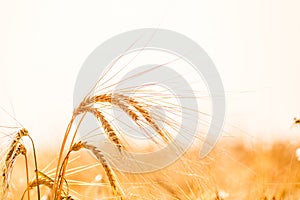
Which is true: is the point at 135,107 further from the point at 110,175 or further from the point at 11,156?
the point at 11,156

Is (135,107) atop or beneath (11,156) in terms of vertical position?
atop

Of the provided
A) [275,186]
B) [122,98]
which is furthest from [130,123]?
[275,186]

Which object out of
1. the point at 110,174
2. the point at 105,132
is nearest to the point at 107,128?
the point at 105,132

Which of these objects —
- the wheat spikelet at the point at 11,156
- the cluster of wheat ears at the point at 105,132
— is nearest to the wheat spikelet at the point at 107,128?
the cluster of wheat ears at the point at 105,132

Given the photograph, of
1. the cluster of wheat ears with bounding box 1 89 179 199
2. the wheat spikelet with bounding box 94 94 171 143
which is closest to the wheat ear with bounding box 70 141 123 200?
the cluster of wheat ears with bounding box 1 89 179 199

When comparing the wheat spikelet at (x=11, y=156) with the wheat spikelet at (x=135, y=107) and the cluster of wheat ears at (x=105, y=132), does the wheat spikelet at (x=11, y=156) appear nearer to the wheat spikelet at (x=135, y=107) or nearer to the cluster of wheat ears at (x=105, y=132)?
the cluster of wheat ears at (x=105, y=132)

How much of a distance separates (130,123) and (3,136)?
32 centimetres

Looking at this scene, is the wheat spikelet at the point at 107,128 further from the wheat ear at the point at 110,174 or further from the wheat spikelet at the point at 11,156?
the wheat spikelet at the point at 11,156

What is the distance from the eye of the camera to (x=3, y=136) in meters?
1.36

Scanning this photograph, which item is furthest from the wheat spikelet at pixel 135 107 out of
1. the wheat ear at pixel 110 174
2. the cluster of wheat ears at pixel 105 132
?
the wheat ear at pixel 110 174

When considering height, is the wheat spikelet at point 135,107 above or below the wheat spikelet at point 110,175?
above

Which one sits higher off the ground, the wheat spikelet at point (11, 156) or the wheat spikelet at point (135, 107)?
the wheat spikelet at point (135, 107)

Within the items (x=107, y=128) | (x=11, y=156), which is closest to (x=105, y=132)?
(x=107, y=128)

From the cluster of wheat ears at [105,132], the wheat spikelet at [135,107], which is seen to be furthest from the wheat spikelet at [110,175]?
the wheat spikelet at [135,107]
